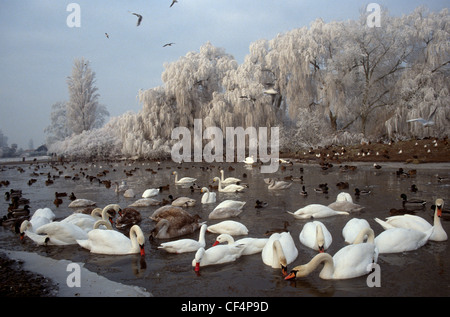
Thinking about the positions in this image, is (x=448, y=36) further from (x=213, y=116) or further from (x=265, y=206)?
(x=265, y=206)

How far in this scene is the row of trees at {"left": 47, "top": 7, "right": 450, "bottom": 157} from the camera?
87.8 feet

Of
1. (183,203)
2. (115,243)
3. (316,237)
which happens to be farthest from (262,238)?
(183,203)

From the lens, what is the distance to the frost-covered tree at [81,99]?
49594 millimetres

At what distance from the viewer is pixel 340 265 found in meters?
4.88

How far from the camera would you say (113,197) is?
42.2 feet

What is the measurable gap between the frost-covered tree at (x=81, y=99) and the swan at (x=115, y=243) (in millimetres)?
46293

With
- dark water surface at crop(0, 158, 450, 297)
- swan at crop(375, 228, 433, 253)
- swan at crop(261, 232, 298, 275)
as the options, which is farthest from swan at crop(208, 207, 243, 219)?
swan at crop(375, 228, 433, 253)

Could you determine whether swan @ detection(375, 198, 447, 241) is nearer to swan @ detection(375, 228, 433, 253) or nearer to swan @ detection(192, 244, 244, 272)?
swan @ detection(375, 228, 433, 253)

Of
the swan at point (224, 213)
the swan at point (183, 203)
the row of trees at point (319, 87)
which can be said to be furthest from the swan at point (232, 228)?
the row of trees at point (319, 87)

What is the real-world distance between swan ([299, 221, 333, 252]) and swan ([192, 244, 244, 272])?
48.1 inches

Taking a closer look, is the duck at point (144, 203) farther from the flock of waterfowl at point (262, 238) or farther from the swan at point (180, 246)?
the swan at point (180, 246)
